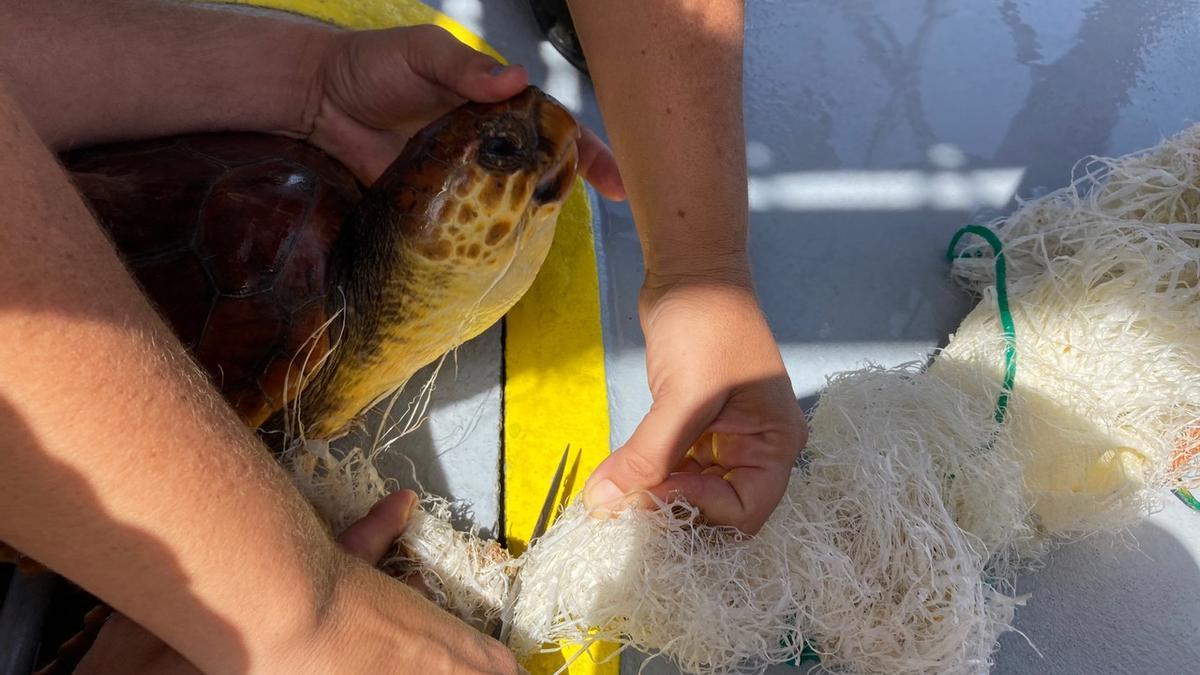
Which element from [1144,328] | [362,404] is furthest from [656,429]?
[1144,328]

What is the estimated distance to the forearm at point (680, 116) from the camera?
75 cm

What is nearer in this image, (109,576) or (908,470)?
(109,576)

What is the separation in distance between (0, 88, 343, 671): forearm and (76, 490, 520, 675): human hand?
0.03m

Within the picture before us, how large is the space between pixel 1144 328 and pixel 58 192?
3.55 feet

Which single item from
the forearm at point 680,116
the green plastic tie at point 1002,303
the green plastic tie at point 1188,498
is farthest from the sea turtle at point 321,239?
the green plastic tie at point 1188,498

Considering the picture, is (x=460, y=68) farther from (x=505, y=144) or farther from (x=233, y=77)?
(x=233, y=77)

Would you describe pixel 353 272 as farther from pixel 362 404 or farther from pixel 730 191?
pixel 730 191

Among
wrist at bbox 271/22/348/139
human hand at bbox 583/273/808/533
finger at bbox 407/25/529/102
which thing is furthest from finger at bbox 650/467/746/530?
wrist at bbox 271/22/348/139

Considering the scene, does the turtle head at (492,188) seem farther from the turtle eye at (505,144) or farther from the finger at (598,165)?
the finger at (598,165)

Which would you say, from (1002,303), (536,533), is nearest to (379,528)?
(536,533)

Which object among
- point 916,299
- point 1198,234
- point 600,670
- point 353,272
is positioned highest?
point 353,272

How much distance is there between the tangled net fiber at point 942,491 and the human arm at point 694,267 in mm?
52

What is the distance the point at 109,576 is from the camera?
0.46m

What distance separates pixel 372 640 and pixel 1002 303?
844 millimetres
